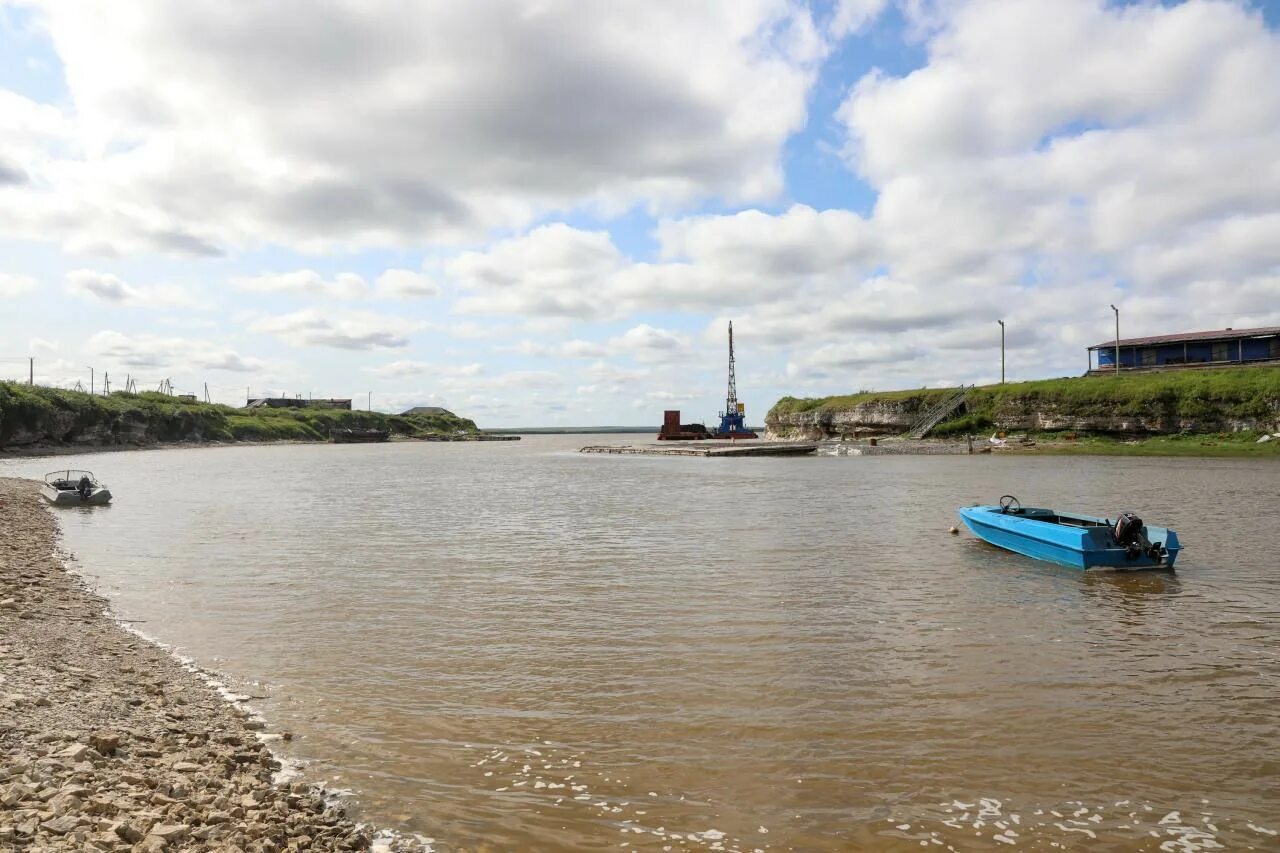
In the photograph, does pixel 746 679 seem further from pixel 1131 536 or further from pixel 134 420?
pixel 134 420

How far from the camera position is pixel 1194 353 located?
88188 mm

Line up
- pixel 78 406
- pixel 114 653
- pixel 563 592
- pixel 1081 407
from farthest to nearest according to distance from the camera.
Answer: pixel 78 406
pixel 1081 407
pixel 563 592
pixel 114 653

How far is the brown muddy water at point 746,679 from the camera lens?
23.2ft

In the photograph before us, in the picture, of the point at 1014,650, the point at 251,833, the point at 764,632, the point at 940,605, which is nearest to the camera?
the point at 251,833

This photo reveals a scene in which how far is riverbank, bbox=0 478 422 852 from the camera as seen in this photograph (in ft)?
19.1

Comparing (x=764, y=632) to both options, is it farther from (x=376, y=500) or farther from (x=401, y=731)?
(x=376, y=500)

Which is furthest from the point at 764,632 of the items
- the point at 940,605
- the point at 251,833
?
the point at 251,833

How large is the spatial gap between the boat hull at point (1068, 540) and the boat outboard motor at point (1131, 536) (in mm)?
74

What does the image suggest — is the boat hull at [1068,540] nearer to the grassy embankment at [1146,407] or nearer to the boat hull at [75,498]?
the boat hull at [75,498]

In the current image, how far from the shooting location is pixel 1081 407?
8281 centimetres

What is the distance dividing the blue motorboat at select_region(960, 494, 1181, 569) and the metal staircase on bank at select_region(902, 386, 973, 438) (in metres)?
76.2

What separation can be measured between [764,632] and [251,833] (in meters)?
8.99

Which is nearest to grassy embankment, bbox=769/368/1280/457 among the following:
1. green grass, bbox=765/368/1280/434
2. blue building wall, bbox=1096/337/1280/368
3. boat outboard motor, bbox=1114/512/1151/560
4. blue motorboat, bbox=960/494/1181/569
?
green grass, bbox=765/368/1280/434

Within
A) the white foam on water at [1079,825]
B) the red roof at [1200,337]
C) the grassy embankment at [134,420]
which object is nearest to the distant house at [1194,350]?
the red roof at [1200,337]
